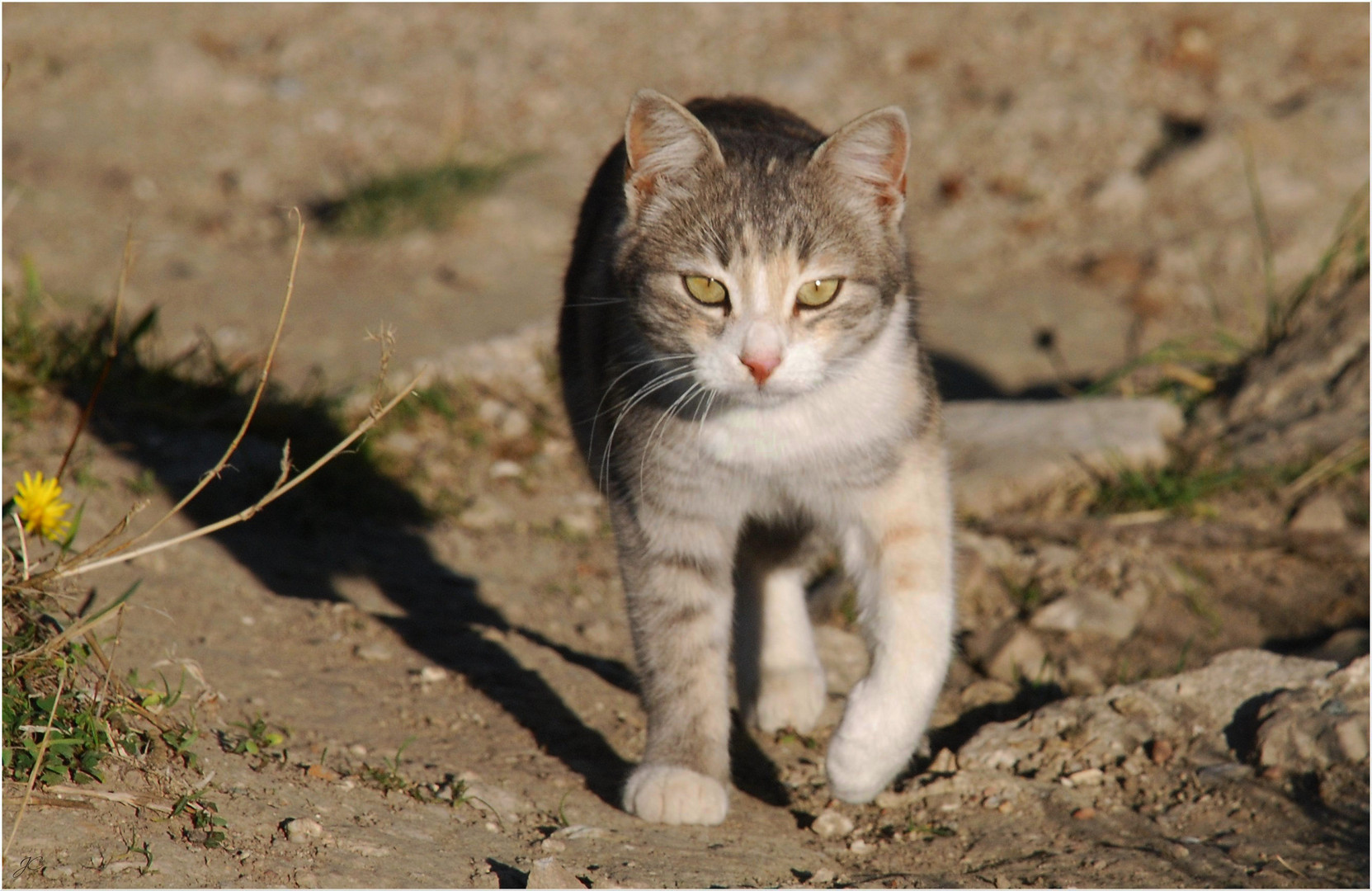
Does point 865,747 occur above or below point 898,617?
below

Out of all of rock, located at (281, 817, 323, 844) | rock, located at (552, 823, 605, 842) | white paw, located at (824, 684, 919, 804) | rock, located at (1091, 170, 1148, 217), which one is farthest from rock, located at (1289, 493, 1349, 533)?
rock, located at (1091, 170, 1148, 217)

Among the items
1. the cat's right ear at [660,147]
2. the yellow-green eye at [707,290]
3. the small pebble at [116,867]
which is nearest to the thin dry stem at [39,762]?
the small pebble at [116,867]

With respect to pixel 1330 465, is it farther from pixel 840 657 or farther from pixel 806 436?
pixel 806 436

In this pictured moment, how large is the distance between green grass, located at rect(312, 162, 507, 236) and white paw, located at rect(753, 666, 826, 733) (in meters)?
4.19

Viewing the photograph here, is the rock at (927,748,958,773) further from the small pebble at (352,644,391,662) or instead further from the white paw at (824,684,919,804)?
the small pebble at (352,644,391,662)

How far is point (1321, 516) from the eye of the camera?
4152mm

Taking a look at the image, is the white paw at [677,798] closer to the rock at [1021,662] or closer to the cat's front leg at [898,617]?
the cat's front leg at [898,617]

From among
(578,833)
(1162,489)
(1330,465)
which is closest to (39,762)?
(578,833)

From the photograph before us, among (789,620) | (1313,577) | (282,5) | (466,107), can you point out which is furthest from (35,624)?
(282,5)

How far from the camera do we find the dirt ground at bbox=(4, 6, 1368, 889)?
2627mm

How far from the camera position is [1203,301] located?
649 centimetres

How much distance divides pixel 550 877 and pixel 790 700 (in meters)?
1.23

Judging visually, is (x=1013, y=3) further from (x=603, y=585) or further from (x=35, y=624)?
(x=35, y=624)

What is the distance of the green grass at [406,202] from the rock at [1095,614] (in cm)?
413
